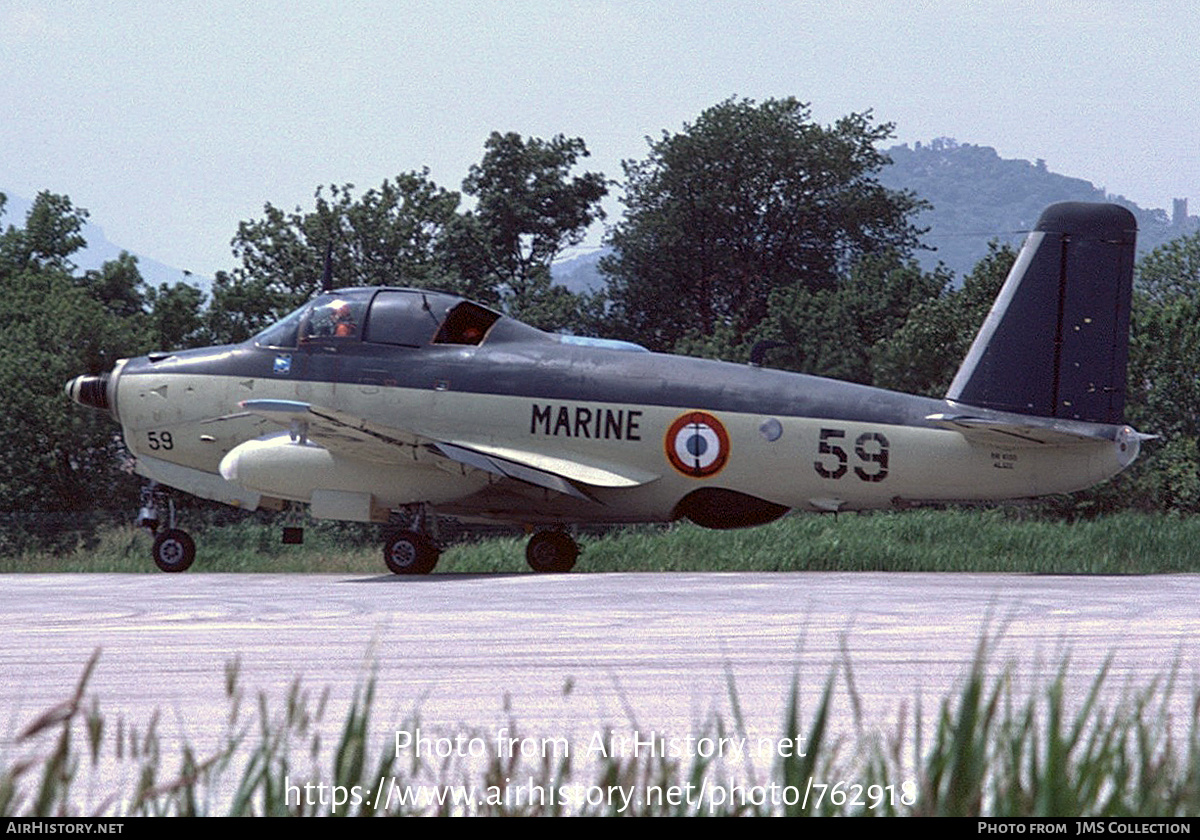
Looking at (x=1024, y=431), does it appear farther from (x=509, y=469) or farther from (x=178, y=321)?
(x=178, y=321)

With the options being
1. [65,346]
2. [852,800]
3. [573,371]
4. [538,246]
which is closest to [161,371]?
[573,371]

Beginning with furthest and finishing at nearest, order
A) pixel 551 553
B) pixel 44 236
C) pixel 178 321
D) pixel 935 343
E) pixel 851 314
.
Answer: pixel 44 236 < pixel 851 314 < pixel 178 321 < pixel 935 343 < pixel 551 553

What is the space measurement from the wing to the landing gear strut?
1.00 metres

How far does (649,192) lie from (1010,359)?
2515 inches

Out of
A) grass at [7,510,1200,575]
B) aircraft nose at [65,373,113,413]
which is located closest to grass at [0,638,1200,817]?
grass at [7,510,1200,575]

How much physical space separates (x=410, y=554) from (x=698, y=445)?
12.9 feet

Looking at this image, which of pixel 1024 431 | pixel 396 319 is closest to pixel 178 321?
pixel 396 319

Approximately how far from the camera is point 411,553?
21.7 m

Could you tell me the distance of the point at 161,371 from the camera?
78.2 ft

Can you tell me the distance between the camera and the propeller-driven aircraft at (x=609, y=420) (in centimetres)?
2031

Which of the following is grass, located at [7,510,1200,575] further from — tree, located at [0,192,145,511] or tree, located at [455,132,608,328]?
tree, located at [455,132,608,328]

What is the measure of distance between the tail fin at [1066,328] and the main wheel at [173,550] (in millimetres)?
10714

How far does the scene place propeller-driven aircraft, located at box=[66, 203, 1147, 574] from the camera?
2031 centimetres
